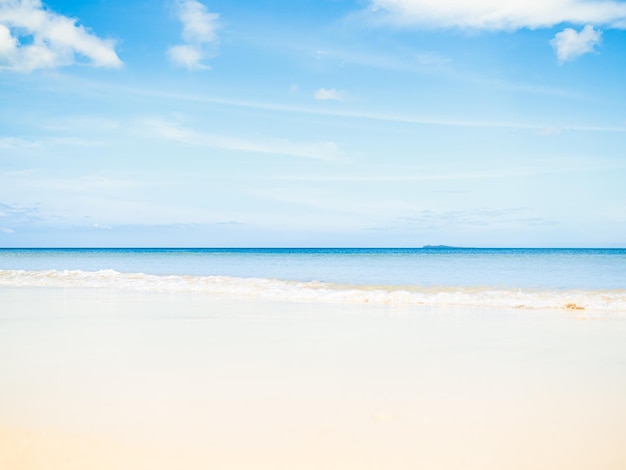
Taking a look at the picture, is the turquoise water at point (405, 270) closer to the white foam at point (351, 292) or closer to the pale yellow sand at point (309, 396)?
the white foam at point (351, 292)

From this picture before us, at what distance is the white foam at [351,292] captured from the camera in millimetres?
12805

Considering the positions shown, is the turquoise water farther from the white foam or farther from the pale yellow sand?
the pale yellow sand

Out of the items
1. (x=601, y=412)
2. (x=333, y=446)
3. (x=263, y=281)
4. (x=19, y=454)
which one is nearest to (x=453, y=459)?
(x=333, y=446)

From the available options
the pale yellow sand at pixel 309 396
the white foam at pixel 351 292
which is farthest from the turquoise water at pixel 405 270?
the pale yellow sand at pixel 309 396

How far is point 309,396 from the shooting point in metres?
4.91

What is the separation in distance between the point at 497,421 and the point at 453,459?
0.89 meters

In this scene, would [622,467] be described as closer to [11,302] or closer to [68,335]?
[68,335]

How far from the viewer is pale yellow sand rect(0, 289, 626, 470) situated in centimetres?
367

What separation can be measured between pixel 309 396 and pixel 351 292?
32.9ft

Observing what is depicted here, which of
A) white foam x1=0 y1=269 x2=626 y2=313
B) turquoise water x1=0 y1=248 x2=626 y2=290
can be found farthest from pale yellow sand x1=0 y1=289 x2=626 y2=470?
turquoise water x1=0 y1=248 x2=626 y2=290

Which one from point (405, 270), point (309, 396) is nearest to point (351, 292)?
point (309, 396)

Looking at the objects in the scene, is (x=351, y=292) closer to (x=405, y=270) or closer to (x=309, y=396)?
(x=309, y=396)

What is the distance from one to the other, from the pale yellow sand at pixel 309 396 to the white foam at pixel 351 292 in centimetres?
373

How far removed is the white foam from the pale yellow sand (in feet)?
12.2
